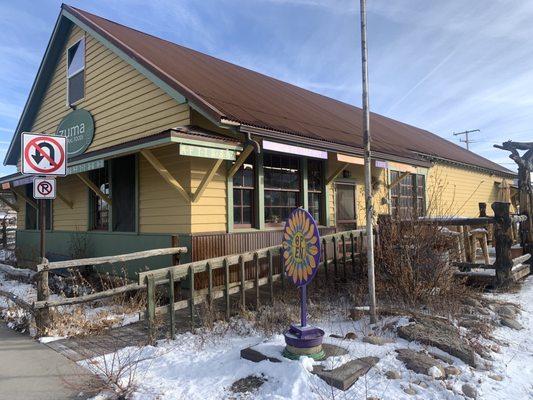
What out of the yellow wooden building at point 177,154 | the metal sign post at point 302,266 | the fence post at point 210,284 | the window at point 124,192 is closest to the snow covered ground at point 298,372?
the metal sign post at point 302,266

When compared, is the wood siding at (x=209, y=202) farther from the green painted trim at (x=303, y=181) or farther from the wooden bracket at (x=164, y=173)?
the green painted trim at (x=303, y=181)

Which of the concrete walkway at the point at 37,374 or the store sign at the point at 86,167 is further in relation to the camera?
the store sign at the point at 86,167

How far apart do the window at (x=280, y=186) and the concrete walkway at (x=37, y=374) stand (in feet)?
16.6

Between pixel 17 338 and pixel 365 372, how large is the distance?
4810 mm

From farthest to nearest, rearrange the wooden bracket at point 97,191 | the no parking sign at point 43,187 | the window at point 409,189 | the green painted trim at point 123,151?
the window at point 409,189
the wooden bracket at point 97,191
the green painted trim at point 123,151
the no parking sign at point 43,187

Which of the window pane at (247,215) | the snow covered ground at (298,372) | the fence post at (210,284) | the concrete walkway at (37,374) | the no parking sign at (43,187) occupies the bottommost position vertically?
the concrete walkway at (37,374)

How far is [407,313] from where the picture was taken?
564 cm

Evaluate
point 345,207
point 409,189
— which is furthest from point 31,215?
point 409,189

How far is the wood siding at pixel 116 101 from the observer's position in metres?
8.80

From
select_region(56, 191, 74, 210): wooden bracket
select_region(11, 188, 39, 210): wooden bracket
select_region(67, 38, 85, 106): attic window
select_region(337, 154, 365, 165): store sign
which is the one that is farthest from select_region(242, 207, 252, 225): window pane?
select_region(11, 188, 39, 210): wooden bracket

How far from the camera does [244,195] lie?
8875 mm

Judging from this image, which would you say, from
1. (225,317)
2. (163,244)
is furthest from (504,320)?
(163,244)

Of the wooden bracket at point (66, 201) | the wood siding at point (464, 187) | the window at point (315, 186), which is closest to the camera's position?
the window at point (315, 186)

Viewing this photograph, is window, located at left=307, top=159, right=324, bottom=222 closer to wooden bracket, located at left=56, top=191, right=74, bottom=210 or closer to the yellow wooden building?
the yellow wooden building
